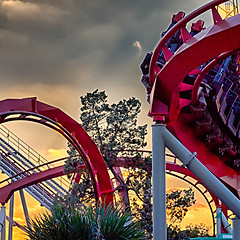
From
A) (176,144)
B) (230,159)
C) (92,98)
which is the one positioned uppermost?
(92,98)

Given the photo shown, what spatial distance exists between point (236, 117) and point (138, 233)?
7.30 meters

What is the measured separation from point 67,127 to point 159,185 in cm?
822

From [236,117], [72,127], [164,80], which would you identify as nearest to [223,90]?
[236,117]

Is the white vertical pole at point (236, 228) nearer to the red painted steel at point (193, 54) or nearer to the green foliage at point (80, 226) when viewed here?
the green foliage at point (80, 226)

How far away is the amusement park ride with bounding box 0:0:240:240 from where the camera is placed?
11094 mm

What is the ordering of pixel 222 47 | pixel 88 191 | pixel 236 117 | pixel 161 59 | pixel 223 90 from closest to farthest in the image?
pixel 222 47
pixel 161 59
pixel 223 90
pixel 236 117
pixel 88 191

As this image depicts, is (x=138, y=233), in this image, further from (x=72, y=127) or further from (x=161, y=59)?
(x=72, y=127)

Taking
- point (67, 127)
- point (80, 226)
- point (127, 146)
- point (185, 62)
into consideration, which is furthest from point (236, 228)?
point (127, 146)

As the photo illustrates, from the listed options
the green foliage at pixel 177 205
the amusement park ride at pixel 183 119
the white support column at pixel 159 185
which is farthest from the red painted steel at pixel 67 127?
the white support column at pixel 159 185

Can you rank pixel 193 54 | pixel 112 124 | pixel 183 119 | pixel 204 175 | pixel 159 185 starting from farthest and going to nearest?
pixel 112 124
pixel 183 119
pixel 204 175
pixel 159 185
pixel 193 54

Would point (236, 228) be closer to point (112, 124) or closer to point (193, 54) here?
point (193, 54)

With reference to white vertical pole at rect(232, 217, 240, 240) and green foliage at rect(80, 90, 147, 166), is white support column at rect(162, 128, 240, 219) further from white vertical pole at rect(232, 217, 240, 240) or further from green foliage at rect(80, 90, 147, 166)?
green foliage at rect(80, 90, 147, 166)

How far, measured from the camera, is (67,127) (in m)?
19.3

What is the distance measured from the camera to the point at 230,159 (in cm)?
1811
